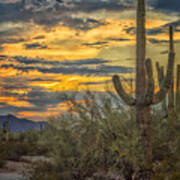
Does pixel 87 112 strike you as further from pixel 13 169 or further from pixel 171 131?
pixel 13 169

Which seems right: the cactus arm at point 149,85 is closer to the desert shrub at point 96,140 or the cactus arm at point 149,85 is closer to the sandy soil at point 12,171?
the desert shrub at point 96,140

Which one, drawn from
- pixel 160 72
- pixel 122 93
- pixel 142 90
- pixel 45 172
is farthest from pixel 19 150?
pixel 142 90

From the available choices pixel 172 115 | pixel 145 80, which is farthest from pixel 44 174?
pixel 172 115

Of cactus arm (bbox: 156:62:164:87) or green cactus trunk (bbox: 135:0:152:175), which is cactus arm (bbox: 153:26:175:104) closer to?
green cactus trunk (bbox: 135:0:152:175)

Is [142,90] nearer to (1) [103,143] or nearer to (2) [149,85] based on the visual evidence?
(2) [149,85]

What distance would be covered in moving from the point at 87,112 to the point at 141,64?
2.64 m

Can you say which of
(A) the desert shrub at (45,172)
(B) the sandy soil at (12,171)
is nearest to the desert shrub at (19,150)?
(B) the sandy soil at (12,171)

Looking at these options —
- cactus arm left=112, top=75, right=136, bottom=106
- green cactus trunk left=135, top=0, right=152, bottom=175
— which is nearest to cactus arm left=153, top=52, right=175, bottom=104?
green cactus trunk left=135, top=0, right=152, bottom=175

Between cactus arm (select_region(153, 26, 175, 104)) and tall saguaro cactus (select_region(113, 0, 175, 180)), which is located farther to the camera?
cactus arm (select_region(153, 26, 175, 104))

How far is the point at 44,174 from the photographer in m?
12.6

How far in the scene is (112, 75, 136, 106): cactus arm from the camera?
11.8 m

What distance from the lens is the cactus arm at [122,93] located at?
38.5 ft

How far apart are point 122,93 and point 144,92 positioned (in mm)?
798

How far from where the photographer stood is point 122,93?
11.9 meters
